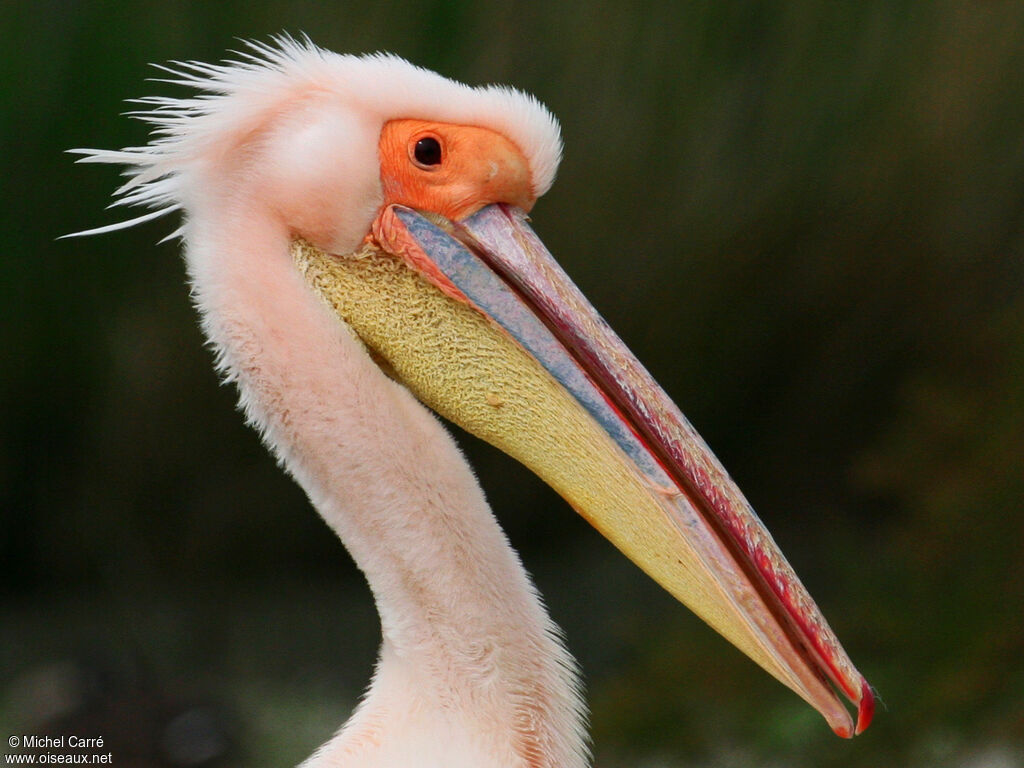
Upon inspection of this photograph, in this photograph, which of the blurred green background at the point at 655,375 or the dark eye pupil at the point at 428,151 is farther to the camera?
the blurred green background at the point at 655,375

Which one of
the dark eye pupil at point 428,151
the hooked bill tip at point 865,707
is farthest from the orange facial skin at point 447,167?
the hooked bill tip at point 865,707

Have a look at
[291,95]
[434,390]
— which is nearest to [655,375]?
[434,390]

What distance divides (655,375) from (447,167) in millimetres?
1744

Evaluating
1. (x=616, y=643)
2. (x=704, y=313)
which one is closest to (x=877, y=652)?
(x=616, y=643)

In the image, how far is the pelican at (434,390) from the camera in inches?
42.3

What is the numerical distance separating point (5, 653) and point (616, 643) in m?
1.72

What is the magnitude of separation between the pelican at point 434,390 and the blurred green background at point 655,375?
1410 mm

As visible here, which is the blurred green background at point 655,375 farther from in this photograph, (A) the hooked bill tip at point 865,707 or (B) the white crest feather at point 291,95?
(A) the hooked bill tip at point 865,707

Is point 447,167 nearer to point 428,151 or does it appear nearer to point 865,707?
point 428,151

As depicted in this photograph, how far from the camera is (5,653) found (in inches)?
118

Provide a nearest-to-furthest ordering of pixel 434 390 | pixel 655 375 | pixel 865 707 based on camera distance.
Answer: pixel 865 707 < pixel 434 390 < pixel 655 375

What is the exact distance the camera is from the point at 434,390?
1165 mm

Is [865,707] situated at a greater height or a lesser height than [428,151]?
lesser

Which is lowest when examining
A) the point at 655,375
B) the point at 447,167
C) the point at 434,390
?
the point at 655,375
